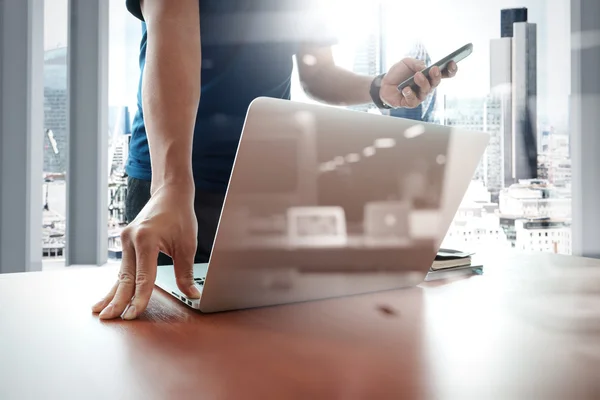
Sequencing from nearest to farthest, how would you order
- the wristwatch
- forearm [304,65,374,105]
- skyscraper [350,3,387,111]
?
the wristwatch
forearm [304,65,374,105]
skyscraper [350,3,387,111]

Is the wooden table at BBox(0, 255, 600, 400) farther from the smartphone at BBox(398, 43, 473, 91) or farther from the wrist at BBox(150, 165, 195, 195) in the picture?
the smartphone at BBox(398, 43, 473, 91)

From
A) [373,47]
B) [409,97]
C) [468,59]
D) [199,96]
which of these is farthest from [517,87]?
[199,96]

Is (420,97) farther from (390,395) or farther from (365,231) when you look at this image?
(390,395)

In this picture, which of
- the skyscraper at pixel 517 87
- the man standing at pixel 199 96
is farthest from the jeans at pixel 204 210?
the skyscraper at pixel 517 87

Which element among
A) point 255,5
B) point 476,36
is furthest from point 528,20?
point 255,5

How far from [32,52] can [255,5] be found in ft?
5.59

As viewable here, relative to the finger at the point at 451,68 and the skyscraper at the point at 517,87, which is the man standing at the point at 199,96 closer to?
the finger at the point at 451,68

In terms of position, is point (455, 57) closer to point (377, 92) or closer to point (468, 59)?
point (377, 92)

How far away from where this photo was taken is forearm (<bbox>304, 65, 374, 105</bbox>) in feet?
4.71

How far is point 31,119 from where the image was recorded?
2.53 metres

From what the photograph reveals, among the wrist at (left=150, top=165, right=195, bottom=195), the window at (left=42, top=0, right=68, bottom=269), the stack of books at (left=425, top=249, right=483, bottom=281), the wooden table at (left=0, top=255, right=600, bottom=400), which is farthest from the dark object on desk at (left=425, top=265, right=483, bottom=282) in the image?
the window at (left=42, top=0, right=68, bottom=269)

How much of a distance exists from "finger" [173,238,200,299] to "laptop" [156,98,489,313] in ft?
0.06

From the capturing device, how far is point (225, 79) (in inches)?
52.1

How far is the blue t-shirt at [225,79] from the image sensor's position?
51.0 inches
